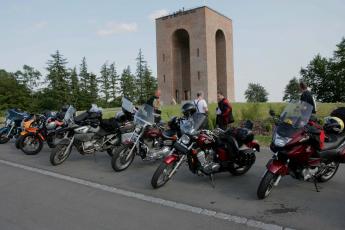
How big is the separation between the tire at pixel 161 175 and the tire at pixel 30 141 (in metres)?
5.03

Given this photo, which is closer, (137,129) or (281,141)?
(281,141)

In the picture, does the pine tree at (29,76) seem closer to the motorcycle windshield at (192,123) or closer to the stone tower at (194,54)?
the stone tower at (194,54)

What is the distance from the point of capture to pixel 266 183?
4.75m

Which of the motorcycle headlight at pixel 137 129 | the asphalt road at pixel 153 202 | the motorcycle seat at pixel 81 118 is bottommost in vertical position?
the asphalt road at pixel 153 202

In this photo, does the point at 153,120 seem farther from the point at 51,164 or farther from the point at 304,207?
the point at 304,207

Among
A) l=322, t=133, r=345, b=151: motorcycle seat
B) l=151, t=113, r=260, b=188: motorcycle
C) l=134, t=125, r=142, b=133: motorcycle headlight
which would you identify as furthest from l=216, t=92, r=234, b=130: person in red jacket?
l=322, t=133, r=345, b=151: motorcycle seat

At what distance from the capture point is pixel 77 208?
4.80 meters

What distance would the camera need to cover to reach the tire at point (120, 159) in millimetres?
6812

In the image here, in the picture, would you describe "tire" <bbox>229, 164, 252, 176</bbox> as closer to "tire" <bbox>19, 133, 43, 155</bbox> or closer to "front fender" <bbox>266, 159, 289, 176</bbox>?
"front fender" <bbox>266, 159, 289, 176</bbox>

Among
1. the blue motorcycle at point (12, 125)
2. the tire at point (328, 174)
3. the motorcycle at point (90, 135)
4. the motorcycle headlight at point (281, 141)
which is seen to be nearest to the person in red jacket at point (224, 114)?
the motorcycle at point (90, 135)

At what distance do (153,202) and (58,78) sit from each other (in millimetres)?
56278

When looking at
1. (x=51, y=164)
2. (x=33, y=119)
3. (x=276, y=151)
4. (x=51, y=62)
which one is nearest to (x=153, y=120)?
(x=51, y=164)

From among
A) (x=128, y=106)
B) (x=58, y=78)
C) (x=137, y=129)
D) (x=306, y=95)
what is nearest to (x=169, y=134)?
(x=137, y=129)

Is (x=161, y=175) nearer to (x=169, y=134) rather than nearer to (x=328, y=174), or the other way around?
(x=169, y=134)
